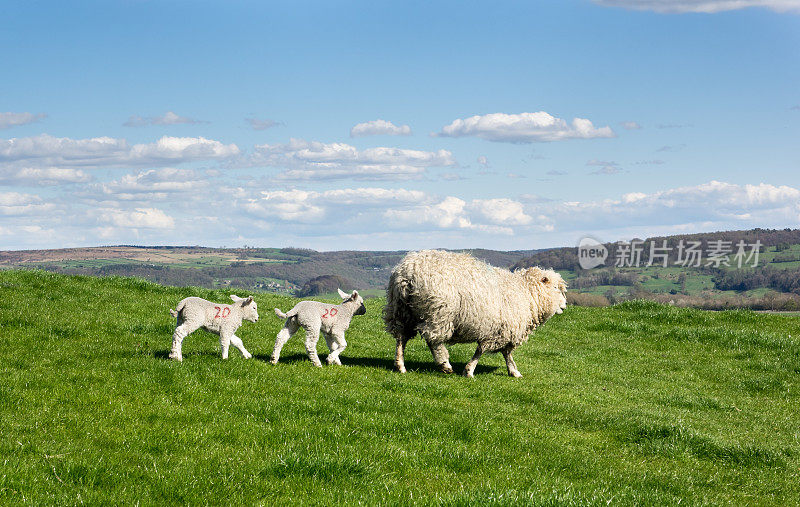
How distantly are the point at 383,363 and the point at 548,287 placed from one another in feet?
15.4

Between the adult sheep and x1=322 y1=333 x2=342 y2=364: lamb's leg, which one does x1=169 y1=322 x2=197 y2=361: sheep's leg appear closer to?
Answer: x1=322 y1=333 x2=342 y2=364: lamb's leg

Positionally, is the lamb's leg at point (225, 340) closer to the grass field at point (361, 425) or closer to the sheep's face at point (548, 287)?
the grass field at point (361, 425)

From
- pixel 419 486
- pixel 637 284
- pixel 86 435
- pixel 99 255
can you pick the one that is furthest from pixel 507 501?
pixel 99 255

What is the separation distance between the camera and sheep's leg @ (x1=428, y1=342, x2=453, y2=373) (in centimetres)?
1451

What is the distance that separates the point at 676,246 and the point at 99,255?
166m

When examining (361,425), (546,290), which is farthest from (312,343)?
(546,290)

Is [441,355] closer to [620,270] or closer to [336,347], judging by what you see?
[336,347]

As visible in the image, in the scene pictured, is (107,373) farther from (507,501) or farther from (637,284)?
(637,284)

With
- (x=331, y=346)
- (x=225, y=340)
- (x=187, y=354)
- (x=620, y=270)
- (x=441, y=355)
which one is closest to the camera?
(x=225, y=340)

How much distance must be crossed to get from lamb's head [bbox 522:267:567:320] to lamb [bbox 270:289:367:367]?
15.8 ft

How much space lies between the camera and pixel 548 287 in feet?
52.9

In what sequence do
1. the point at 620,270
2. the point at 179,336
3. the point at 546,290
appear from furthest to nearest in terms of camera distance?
1. the point at 620,270
2. the point at 546,290
3. the point at 179,336

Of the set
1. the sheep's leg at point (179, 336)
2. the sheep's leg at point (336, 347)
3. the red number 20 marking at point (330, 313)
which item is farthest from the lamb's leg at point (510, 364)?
the sheep's leg at point (179, 336)

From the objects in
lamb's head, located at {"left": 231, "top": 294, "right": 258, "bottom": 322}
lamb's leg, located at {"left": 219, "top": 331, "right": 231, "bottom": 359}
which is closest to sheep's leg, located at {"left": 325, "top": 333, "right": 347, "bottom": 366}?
lamb's head, located at {"left": 231, "top": 294, "right": 258, "bottom": 322}
